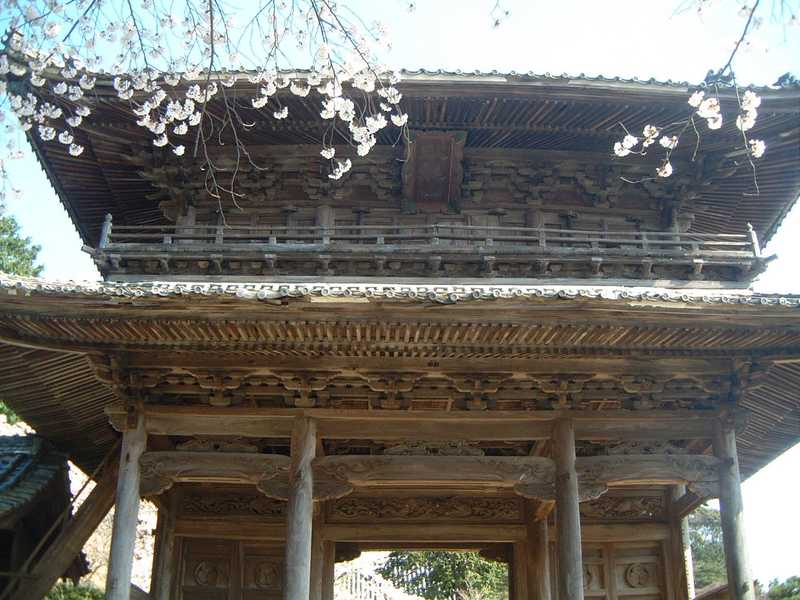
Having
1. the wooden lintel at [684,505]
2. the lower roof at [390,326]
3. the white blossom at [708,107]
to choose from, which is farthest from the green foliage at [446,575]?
the white blossom at [708,107]

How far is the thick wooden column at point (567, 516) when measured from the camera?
28.0 ft

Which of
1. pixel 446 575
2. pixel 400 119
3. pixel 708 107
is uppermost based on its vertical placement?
pixel 400 119

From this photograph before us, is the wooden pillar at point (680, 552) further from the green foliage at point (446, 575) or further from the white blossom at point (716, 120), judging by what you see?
the green foliage at point (446, 575)

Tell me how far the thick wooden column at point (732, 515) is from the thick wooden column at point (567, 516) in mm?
1647

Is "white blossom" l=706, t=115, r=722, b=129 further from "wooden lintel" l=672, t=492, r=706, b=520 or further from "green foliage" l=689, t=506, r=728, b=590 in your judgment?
"green foliage" l=689, t=506, r=728, b=590

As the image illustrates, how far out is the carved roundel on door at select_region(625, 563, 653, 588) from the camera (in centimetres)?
1170

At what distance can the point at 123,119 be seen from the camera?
11516 millimetres

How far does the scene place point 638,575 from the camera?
38.5 feet

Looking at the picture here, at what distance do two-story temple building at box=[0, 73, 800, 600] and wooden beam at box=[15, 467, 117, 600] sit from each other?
0.04 meters

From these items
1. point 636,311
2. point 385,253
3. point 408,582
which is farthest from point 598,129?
point 408,582

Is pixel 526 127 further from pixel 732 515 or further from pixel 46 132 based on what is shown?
pixel 46 132

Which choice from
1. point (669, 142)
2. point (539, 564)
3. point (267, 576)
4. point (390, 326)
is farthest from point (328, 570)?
point (669, 142)

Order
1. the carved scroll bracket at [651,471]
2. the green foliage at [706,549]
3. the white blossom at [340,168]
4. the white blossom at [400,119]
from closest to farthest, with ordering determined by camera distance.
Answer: the white blossom at [400,119], the carved scroll bracket at [651,471], the white blossom at [340,168], the green foliage at [706,549]

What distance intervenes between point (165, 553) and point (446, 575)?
56.5ft
